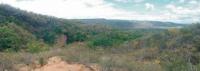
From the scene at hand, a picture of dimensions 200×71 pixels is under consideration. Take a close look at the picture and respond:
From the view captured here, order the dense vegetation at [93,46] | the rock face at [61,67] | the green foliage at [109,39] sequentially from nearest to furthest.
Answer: the dense vegetation at [93,46], the rock face at [61,67], the green foliage at [109,39]

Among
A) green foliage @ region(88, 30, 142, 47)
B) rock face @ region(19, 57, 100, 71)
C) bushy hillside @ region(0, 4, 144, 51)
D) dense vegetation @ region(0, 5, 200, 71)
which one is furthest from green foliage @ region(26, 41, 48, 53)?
bushy hillside @ region(0, 4, 144, 51)

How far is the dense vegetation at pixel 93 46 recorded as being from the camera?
54.2ft

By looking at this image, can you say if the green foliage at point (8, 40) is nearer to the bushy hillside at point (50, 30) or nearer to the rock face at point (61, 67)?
the bushy hillside at point (50, 30)

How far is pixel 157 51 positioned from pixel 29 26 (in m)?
30.3

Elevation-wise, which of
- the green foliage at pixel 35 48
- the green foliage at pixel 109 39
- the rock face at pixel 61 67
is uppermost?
the rock face at pixel 61 67

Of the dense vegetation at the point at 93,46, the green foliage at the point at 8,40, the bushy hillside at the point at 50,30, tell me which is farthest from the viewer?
the bushy hillside at the point at 50,30

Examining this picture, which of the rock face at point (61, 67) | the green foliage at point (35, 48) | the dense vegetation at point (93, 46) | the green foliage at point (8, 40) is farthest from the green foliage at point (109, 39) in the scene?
the rock face at point (61, 67)

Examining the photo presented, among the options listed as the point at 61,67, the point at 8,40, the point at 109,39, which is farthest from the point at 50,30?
the point at 61,67

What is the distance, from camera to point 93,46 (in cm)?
4212

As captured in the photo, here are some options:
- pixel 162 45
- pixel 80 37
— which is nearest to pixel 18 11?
pixel 80 37

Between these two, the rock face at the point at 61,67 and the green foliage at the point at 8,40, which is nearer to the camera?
the rock face at the point at 61,67

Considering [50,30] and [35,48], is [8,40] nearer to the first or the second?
[35,48]

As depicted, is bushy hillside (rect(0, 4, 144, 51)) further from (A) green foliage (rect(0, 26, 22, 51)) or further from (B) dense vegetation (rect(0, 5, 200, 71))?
(A) green foliage (rect(0, 26, 22, 51))

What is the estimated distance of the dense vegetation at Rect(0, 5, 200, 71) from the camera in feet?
54.2
